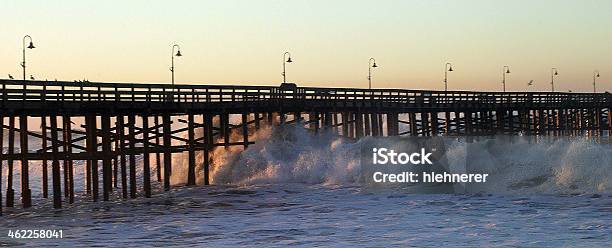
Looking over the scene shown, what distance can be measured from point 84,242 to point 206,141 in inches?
658

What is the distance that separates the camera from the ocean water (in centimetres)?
2359

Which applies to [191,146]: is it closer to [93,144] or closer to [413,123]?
[93,144]

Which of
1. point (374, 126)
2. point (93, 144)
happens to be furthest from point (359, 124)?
point (93, 144)

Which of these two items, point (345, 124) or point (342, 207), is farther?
point (345, 124)

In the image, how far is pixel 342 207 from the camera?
3042 centimetres

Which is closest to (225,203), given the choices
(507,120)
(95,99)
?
(95,99)

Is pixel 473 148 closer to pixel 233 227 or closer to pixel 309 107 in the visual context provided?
pixel 309 107

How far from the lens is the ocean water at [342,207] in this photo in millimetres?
23594

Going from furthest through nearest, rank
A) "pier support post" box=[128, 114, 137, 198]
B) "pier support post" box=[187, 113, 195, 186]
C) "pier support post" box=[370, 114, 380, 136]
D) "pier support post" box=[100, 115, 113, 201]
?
"pier support post" box=[370, 114, 380, 136]
"pier support post" box=[187, 113, 195, 186]
"pier support post" box=[128, 114, 137, 198]
"pier support post" box=[100, 115, 113, 201]

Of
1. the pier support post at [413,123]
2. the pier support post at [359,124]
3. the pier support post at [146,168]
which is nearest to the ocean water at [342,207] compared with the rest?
the pier support post at [146,168]

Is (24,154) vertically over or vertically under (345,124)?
under

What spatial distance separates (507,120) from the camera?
64.7 meters

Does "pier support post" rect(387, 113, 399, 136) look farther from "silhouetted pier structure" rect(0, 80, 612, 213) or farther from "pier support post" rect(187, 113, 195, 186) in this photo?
"pier support post" rect(187, 113, 195, 186)

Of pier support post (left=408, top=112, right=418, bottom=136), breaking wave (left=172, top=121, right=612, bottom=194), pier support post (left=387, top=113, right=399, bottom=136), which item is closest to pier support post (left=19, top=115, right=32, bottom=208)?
breaking wave (left=172, top=121, right=612, bottom=194)
